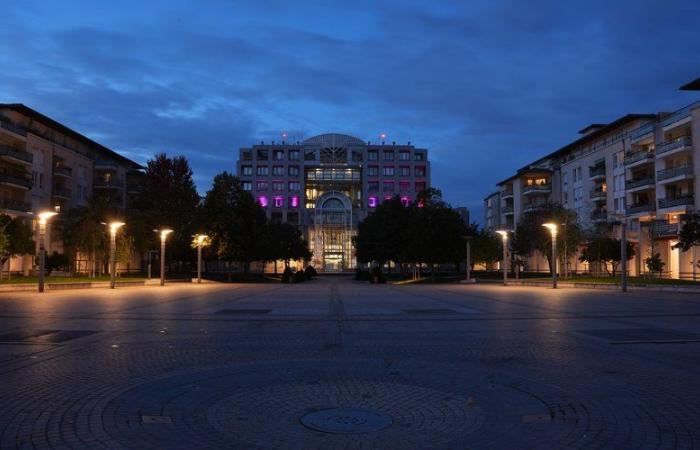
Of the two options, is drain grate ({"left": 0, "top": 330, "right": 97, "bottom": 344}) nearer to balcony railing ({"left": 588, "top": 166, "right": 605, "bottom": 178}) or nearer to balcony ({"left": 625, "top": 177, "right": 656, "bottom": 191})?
balcony ({"left": 625, "top": 177, "right": 656, "bottom": 191})

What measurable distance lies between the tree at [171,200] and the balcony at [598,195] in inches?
1739

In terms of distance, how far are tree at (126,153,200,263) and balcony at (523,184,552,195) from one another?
4373 centimetres

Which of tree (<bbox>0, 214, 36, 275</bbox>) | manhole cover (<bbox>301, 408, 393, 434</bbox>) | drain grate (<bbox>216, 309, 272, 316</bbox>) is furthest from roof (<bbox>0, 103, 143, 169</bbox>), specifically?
manhole cover (<bbox>301, 408, 393, 434</bbox>)

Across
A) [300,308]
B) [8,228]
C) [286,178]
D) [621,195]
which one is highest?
[286,178]

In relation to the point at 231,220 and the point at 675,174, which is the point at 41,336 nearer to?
the point at 231,220

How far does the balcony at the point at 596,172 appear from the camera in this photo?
67544mm

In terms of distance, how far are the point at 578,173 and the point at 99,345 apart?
7169cm

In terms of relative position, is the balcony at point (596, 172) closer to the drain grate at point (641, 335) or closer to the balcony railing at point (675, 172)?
the balcony railing at point (675, 172)

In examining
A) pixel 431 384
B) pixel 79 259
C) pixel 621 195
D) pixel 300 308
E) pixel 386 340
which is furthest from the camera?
pixel 621 195

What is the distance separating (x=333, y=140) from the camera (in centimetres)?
13950

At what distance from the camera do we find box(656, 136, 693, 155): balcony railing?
50625 millimetres

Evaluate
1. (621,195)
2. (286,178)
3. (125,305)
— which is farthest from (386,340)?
(286,178)

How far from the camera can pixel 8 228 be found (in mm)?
43469

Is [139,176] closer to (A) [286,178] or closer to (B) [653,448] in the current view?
(A) [286,178]
